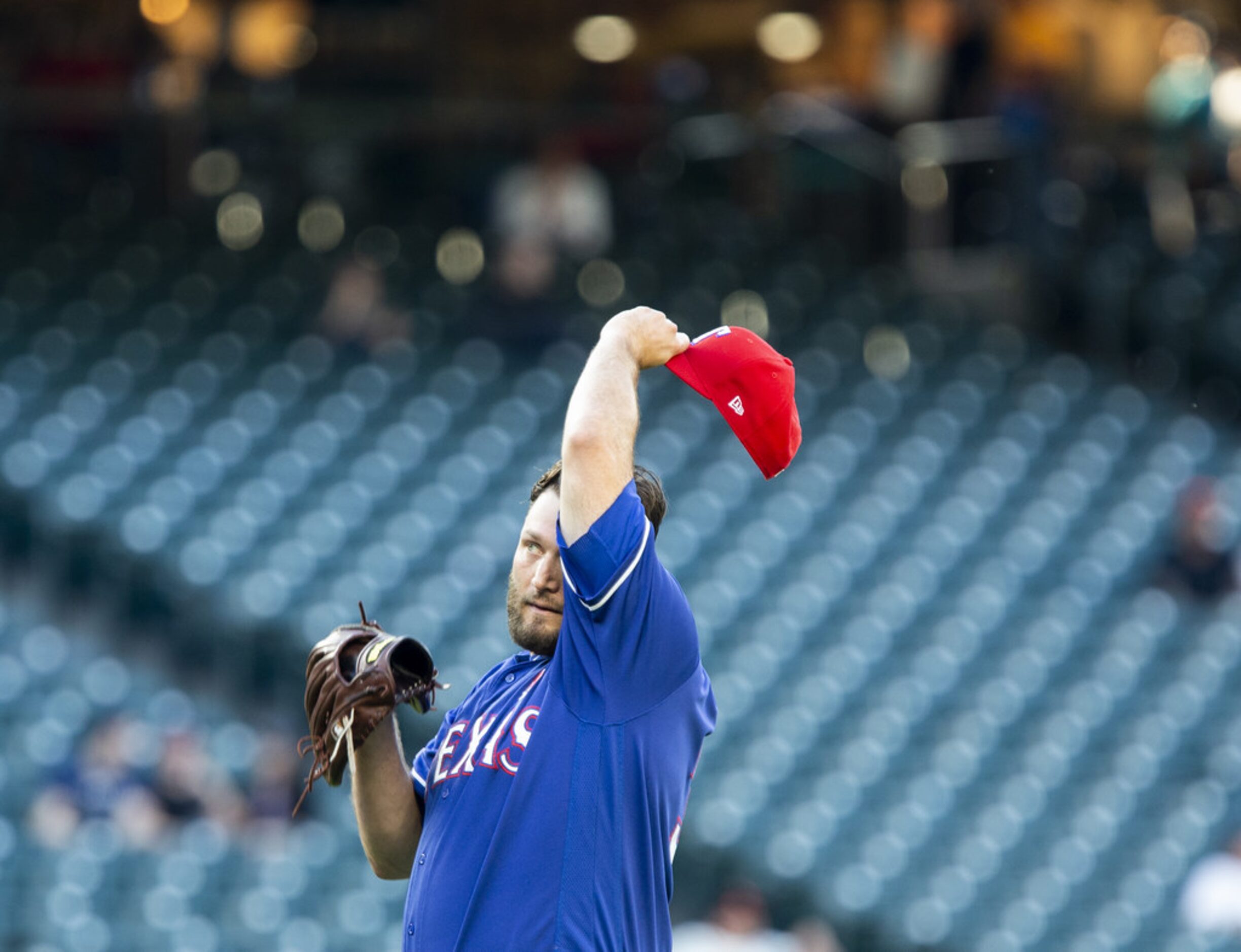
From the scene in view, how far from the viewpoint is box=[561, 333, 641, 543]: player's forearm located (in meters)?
2.30

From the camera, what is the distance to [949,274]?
11.0m

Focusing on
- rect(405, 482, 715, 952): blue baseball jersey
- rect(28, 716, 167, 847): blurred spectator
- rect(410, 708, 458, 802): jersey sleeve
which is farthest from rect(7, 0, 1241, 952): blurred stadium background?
rect(405, 482, 715, 952): blue baseball jersey

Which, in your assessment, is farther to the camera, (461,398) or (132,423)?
(461,398)

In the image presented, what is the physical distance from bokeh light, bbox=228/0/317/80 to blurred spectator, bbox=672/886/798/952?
19.3ft

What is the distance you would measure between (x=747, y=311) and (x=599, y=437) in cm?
841

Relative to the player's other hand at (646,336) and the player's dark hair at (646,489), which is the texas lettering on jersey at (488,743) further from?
the player's other hand at (646,336)

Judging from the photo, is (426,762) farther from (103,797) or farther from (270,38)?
(270,38)

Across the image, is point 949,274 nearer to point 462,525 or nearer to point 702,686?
point 462,525

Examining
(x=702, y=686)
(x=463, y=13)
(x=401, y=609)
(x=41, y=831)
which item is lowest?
(x=41, y=831)

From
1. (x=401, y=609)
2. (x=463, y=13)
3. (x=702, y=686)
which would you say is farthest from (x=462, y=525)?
(x=702, y=686)

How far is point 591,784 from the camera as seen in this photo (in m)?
2.32

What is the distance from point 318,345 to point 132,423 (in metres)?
1.22

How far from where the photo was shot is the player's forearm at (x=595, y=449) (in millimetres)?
2297

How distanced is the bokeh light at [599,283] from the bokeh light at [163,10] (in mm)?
2895
